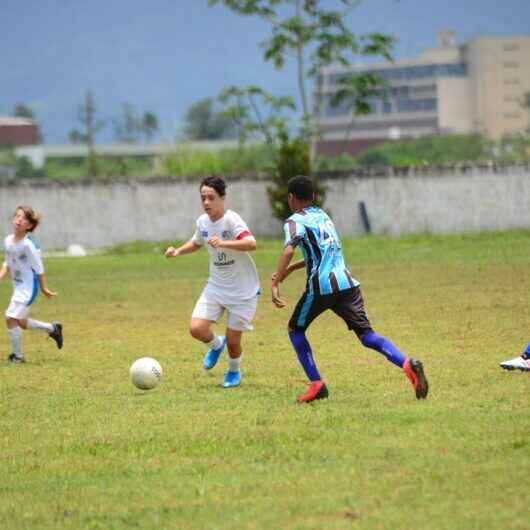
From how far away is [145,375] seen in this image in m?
11.4

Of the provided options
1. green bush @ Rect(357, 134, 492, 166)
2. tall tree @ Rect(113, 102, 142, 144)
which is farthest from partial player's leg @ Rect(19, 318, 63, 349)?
tall tree @ Rect(113, 102, 142, 144)

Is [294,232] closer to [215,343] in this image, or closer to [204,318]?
[204,318]

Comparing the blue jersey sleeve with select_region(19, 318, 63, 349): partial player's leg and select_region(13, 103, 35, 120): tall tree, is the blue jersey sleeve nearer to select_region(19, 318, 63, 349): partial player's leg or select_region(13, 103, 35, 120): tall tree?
select_region(19, 318, 63, 349): partial player's leg

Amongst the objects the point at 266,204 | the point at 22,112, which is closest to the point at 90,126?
the point at 266,204

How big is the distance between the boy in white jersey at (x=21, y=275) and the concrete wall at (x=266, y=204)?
25.0 m

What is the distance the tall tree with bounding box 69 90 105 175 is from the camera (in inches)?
2496

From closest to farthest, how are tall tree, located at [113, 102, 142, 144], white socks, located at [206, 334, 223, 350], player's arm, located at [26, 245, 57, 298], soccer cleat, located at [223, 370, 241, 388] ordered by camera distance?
soccer cleat, located at [223, 370, 241, 388] → white socks, located at [206, 334, 223, 350] → player's arm, located at [26, 245, 57, 298] → tall tree, located at [113, 102, 142, 144]

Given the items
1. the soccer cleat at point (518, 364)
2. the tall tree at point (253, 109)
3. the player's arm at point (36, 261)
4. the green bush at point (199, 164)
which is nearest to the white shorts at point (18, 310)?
the player's arm at point (36, 261)

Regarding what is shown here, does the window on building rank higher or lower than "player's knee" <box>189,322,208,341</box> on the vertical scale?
higher

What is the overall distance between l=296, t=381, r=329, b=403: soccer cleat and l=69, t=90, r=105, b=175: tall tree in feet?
168

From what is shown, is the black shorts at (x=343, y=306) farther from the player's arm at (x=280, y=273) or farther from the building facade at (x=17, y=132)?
the building facade at (x=17, y=132)

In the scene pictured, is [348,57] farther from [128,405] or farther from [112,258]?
[128,405]

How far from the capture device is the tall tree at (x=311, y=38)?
4375 centimetres

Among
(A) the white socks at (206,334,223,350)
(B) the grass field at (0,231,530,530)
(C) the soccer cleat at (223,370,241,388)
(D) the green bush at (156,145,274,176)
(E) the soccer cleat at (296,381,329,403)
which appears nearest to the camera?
(B) the grass field at (0,231,530,530)
